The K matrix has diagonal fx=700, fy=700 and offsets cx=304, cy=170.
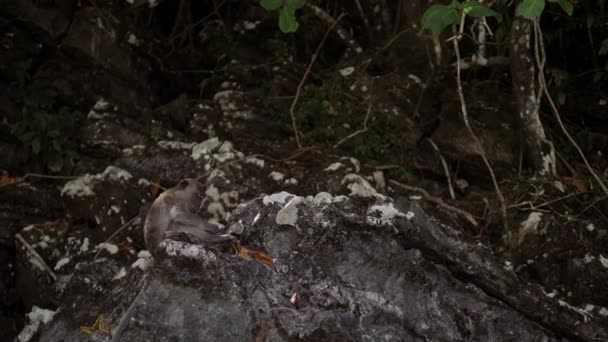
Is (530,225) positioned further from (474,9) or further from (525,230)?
(474,9)

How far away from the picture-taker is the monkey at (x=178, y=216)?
2998 mm

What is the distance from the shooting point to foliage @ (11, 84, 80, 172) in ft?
17.0

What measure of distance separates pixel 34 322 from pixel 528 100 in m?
3.68

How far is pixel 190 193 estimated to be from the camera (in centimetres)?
326

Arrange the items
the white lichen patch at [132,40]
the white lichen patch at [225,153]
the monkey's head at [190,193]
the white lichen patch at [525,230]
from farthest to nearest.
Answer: the white lichen patch at [132,40]
the white lichen patch at [225,153]
the white lichen patch at [525,230]
the monkey's head at [190,193]

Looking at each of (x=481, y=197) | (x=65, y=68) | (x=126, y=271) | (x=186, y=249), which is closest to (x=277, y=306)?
(x=186, y=249)

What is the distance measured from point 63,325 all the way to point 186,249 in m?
1.41

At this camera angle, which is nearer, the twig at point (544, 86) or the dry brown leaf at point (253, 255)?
the dry brown leaf at point (253, 255)

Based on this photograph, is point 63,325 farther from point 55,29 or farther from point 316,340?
point 55,29

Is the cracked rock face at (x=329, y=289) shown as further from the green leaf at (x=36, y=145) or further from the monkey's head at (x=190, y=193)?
the green leaf at (x=36, y=145)

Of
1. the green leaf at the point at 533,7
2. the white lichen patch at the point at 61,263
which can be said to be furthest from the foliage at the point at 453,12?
the white lichen patch at the point at 61,263

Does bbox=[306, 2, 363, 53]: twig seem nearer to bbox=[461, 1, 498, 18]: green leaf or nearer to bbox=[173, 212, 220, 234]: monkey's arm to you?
bbox=[173, 212, 220, 234]: monkey's arm

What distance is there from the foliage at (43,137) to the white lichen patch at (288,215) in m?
2.65

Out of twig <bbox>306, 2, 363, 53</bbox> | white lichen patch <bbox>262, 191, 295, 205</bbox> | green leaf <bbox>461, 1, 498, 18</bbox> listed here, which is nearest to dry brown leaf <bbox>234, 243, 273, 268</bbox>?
white lichen patch <bbox>262, 191, 295, 205</bbox>
